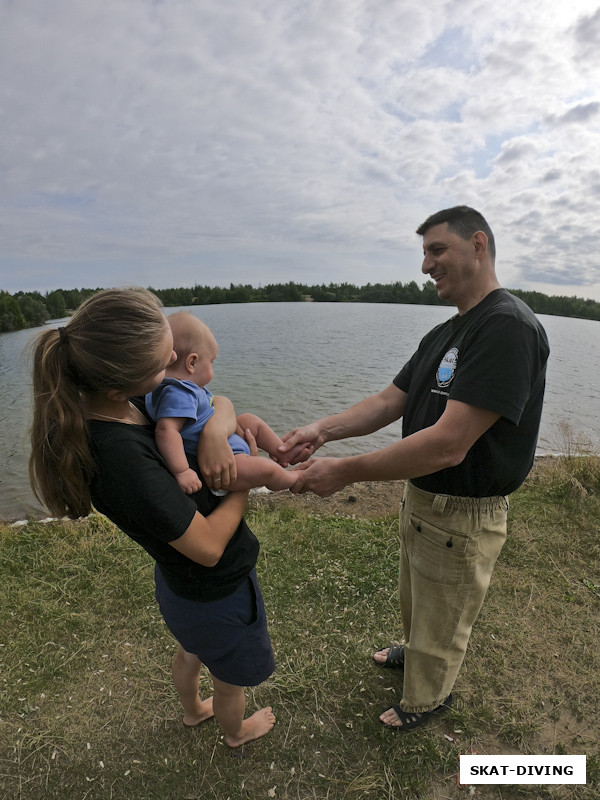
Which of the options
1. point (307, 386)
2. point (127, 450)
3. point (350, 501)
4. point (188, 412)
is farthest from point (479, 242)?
Answer: point (307, 386)

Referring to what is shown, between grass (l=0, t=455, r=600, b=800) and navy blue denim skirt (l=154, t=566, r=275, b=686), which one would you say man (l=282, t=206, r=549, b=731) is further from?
navy blue denim skirt (l=154, t=566, r=275, b=686)

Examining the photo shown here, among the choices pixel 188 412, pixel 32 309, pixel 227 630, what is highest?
pixel 32 309

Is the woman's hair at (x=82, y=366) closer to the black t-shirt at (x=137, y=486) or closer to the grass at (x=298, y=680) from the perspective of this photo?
the black t-shirt at (x=137, y=486)

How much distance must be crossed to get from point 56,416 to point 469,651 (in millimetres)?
3265

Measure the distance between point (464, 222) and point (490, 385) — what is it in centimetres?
96

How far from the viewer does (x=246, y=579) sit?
1.99m

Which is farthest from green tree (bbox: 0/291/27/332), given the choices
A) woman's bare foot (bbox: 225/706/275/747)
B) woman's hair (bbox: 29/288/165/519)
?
woman's hair (bbox: 29/288/165/519)

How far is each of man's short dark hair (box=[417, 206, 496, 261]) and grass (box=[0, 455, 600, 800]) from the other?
9.15 feet

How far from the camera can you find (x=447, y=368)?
7.63ft

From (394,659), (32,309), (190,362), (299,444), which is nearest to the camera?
(190,362)

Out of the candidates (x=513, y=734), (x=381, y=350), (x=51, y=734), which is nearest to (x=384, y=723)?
(x=513, y=734)

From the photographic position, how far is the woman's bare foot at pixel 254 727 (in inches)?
100

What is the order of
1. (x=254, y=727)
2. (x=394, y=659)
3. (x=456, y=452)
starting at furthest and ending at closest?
(x=394, y=659) < (x=254, y=727) < (x=456, y=452)

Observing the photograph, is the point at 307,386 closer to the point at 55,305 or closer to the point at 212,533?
the point at 212,533
